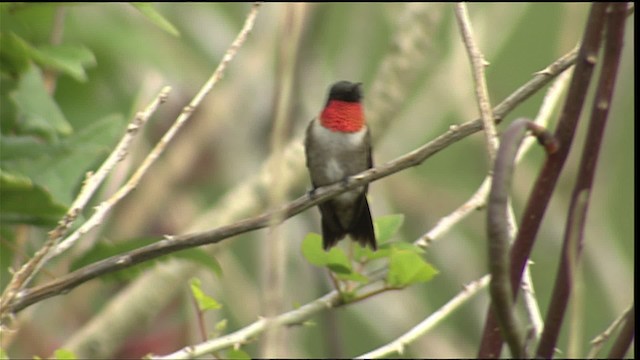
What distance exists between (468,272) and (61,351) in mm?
2552

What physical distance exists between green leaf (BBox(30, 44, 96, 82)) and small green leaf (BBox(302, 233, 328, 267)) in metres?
0.60

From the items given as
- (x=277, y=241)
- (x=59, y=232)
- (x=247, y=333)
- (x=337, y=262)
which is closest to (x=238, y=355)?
(x=247, y=333)

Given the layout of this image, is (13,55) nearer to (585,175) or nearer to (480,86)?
(480,86)

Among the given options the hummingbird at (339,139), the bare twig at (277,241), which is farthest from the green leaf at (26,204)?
the hummingbird at (339,139)

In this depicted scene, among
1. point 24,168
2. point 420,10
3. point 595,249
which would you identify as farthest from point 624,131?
point 24,168

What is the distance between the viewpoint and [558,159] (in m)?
1.25

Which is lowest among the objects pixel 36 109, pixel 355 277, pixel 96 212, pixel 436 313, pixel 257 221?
pixel 436 313

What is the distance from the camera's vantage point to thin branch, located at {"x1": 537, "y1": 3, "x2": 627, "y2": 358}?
119 centimetres

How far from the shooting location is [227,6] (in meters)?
5.00

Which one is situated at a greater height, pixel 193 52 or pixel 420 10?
pixel 193 52

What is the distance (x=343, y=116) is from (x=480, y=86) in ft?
7.37

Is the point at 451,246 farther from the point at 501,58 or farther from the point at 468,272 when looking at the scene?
the point at 501,58

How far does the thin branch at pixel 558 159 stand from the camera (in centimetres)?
122

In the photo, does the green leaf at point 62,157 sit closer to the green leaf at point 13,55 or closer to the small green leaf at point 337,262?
the green leaf at point 13,55
